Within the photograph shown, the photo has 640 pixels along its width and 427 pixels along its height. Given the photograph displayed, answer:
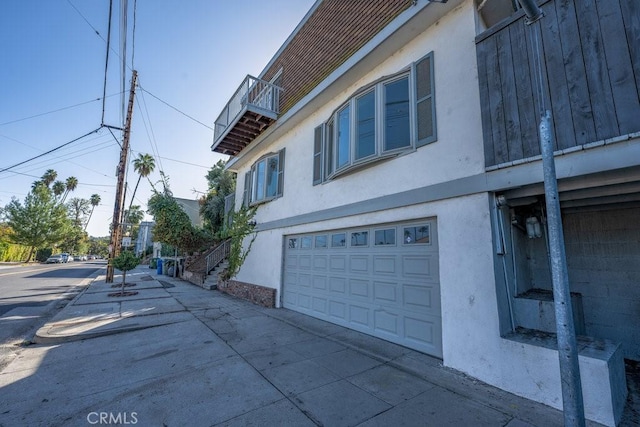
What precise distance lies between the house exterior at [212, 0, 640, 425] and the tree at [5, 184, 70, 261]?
138 feet

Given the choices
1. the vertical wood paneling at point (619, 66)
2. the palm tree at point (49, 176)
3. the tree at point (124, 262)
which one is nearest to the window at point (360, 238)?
the vertical wood paneling at point (619, 66)

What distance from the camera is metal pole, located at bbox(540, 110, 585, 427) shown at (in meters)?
1.71

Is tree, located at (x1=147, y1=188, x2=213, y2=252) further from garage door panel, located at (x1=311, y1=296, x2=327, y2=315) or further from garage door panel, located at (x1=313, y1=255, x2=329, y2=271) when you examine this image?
garage door panel, located at (x1=311, y1=296, x2=327, y2=315)

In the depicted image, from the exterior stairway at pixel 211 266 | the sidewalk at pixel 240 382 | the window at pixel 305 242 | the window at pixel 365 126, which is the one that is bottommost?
the sidewalk at pixel 240 382

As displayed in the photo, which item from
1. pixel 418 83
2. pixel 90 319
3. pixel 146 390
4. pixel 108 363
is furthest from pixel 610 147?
pixel 90 319

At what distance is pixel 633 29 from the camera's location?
2953 millimetres

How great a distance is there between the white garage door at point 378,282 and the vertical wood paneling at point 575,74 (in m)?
2.22

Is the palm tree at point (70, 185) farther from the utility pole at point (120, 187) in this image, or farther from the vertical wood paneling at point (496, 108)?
the vertical wood paneling at point (496, 108)

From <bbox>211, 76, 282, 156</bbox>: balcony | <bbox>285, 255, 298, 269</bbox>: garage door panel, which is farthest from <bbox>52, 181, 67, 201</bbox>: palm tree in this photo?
<bbox>285, 255, 298, 269</bbox>: garage door panel

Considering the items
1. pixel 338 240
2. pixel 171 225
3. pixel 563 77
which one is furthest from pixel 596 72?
pixel 171 225

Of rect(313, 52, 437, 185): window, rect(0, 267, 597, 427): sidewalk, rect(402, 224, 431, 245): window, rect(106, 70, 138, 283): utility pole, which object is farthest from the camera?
rect(106, 70, 138, 283): utility pole

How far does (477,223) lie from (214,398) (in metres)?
4.23

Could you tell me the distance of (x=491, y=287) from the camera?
3.70m

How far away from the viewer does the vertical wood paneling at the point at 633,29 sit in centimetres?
290
